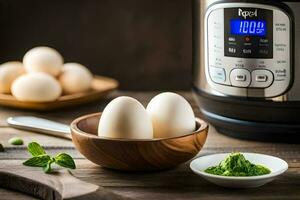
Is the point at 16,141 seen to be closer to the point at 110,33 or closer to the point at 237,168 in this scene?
the point at 237,168

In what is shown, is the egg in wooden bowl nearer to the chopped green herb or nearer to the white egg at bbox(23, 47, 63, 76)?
the chopped green herb

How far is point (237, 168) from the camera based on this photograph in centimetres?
107

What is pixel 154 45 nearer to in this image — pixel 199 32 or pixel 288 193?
pixel 199 32

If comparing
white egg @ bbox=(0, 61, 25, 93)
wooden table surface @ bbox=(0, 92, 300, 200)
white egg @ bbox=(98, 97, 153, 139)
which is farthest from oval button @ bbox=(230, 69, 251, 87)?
white egg @ bbox=(0, 61, 25, 93)

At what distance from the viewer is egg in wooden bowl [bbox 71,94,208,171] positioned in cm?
109

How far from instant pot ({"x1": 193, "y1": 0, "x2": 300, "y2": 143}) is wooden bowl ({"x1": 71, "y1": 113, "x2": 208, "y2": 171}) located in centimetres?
15

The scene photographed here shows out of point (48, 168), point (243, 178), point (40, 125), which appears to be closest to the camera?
point (243, 178)

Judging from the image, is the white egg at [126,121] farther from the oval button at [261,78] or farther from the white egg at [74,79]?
the white egg at [74,79]

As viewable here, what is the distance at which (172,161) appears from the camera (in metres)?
1.13

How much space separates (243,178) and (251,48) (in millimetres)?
285

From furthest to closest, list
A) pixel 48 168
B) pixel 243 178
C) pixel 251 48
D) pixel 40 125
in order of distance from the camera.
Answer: pixel 40 125 < pixel 251 48 < pixel 48 168 < pixel 243 178

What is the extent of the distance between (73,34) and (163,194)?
94 centimetres

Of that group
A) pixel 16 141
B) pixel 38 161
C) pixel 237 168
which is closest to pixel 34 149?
pixel 38 161

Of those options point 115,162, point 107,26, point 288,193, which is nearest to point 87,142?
point 115,162
